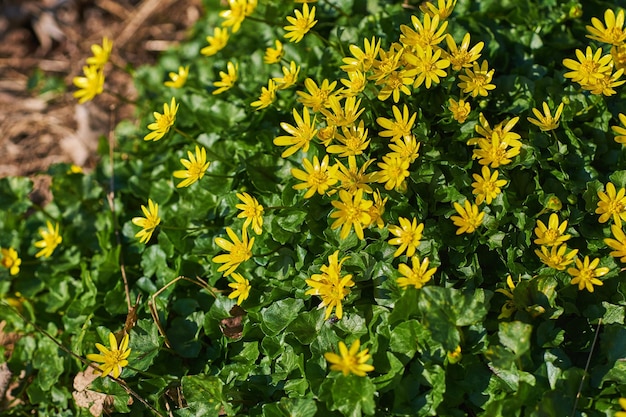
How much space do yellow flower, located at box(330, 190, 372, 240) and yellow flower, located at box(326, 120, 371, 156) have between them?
7.0 inches

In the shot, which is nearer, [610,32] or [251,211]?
[251,211]

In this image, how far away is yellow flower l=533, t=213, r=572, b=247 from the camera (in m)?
2.10

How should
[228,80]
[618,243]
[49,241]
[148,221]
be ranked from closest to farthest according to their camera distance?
[618,243] < [148,221] < [228,80] < [49,241]

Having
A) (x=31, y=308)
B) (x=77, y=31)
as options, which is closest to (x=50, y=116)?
(x=77, y=31)

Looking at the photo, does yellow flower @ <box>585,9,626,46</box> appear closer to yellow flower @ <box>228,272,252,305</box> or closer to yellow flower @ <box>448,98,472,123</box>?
yellow flower @ <box>448,98,472,123</box>

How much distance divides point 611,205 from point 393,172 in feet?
2.36

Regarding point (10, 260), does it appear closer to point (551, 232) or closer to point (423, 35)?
point (423, 35)

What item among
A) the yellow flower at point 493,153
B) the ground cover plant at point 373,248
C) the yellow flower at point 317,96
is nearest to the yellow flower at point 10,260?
the ground cover plant at point 373,248

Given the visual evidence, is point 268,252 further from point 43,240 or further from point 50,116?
point 50,116

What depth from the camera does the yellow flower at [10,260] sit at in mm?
2932

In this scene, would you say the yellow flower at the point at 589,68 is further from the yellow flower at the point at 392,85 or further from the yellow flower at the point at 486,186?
the yellow flower at the point at 392,85

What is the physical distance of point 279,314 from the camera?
2.27 m

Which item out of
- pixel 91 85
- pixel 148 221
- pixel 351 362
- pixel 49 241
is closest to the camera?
pixel 351 362

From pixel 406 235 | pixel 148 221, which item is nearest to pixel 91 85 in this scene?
pixel 148 221
